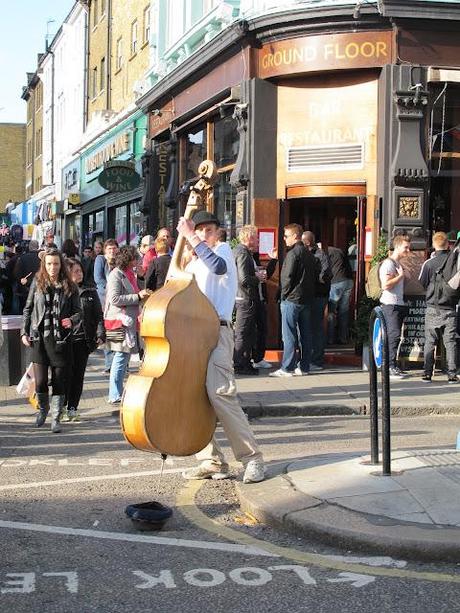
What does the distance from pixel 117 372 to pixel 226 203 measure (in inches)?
275

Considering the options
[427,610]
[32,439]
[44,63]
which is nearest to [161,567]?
[427,610]

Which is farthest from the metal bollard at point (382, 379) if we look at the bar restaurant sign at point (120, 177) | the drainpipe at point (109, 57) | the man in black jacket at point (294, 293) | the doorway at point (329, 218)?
the drainpipe at point (109, 57)

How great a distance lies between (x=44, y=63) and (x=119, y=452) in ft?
147

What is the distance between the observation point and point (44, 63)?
50.1 metres

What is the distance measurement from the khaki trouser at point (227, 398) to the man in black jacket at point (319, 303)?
7.14m

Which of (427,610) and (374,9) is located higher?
(374,9)

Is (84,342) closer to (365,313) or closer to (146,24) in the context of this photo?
(365,313)

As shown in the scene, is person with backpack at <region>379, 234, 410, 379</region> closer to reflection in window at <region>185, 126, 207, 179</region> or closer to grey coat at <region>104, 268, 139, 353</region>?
grey coat at <region>104, 268, 139, 353</region>

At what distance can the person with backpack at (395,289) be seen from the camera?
12.7 metres

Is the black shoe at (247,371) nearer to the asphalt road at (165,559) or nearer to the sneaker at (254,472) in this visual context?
the asphalt road at (165,559)

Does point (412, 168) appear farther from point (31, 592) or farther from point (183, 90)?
point (31, 592)

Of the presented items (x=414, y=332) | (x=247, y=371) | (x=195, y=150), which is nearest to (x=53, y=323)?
(x=247, y=371)

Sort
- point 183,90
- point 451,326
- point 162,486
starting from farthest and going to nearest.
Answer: point 183,90
point 451,326
point 162,486

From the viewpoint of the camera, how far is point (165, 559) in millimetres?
5215
